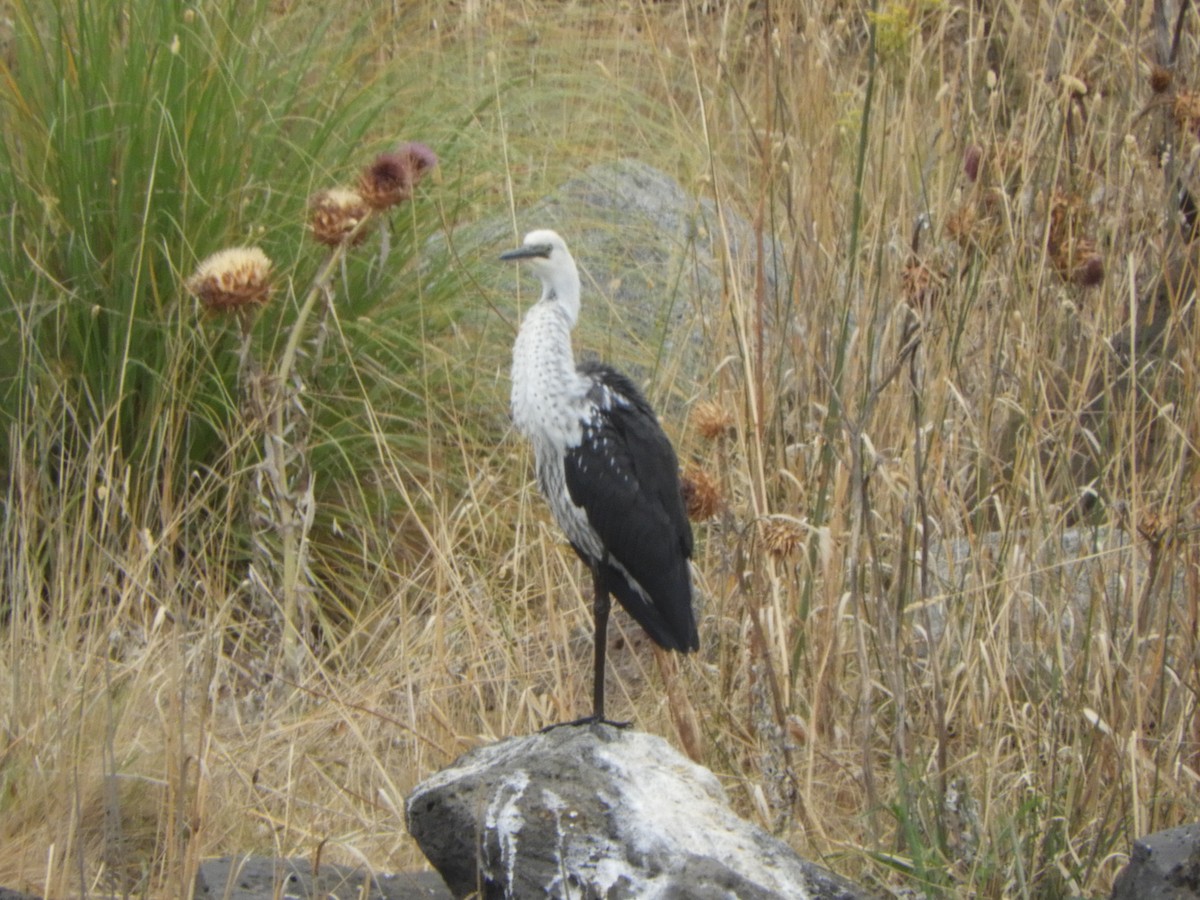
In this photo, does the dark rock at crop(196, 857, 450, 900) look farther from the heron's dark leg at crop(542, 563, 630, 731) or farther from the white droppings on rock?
the heron's dark leg at crop(542, 563, 630, 731)

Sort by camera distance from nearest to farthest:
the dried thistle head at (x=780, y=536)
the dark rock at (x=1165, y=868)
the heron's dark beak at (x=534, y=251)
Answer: the dark rock at (x=1165, y=868) < the dried thistle head at (x=780, y=536) < the heron's dark beak at (x=534, y=251)

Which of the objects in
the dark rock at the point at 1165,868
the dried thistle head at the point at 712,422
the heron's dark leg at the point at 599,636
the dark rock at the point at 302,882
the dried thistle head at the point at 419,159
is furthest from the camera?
the dried thistle head at the point at 419,159

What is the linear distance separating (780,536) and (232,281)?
3.42 feet

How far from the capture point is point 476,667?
339 cm

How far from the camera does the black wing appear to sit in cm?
268

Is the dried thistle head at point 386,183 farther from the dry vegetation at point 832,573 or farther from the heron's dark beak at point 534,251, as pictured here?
the dry vegetation at point 832,573

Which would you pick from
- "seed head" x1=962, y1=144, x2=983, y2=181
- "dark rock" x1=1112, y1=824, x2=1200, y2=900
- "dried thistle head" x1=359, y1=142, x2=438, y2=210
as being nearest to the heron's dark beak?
"dried thistle head" x1=359, y1=142, x2=438, y2=210

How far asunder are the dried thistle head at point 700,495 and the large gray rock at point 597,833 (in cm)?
46

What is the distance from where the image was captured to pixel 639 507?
2.68 m

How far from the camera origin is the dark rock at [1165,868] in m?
1.89

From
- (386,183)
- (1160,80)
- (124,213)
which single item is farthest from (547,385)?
(124,213)

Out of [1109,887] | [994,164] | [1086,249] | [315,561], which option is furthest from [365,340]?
[1109,887]

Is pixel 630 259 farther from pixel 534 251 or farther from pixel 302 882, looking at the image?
pixel 302 882

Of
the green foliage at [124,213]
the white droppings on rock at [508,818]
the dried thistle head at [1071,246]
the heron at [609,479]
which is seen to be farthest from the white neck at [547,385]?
the green foliage at [124,213]
